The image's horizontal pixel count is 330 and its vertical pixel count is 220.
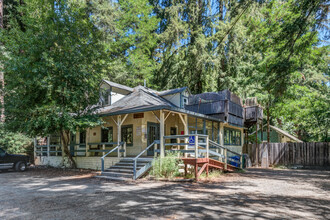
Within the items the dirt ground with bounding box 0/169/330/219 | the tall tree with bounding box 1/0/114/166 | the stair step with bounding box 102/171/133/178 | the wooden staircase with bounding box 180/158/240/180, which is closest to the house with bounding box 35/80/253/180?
the wooden staircase with bounding box 180/158/240/180

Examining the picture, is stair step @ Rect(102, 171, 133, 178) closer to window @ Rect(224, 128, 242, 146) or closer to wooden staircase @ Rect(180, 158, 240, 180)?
wooden staircase @ Rect(180, 158, 240, 180)

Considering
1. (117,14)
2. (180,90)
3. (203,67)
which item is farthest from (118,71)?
(180,90)

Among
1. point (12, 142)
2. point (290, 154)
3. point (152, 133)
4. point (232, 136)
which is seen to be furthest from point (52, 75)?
point (290, 154)

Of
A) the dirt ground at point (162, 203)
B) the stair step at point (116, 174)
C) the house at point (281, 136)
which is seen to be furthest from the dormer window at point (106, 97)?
the house at point (281, 136)

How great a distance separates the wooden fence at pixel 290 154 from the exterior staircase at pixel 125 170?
38.2 feet

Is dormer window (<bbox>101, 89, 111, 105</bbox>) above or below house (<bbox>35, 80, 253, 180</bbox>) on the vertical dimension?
above

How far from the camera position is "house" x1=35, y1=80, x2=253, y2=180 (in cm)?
1414

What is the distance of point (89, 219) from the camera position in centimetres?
497

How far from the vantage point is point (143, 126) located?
46.7 feet

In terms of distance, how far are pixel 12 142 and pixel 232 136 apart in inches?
703

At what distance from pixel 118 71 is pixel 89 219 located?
2213cm

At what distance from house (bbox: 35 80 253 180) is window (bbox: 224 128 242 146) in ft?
0.27

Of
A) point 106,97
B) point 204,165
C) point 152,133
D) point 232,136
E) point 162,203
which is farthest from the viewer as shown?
point 232,136

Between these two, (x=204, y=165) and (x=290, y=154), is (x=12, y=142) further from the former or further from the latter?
(x=290, y=154)
